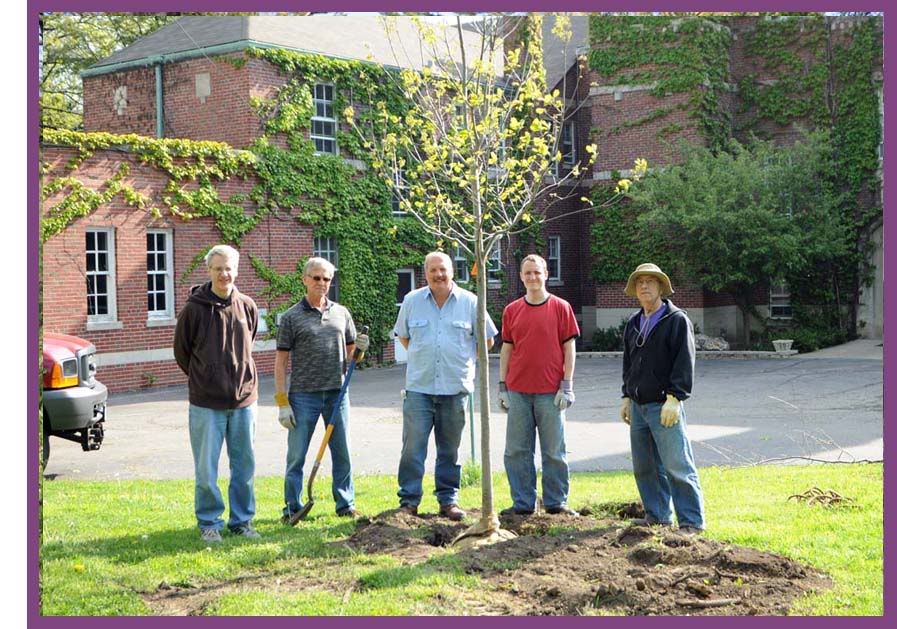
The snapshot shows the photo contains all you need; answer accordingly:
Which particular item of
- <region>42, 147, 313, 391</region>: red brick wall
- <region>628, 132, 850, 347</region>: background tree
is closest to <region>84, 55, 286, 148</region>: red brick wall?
<region>42, 147, 313, 391</region>: red brick wall

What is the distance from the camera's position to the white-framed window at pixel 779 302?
24.7 m

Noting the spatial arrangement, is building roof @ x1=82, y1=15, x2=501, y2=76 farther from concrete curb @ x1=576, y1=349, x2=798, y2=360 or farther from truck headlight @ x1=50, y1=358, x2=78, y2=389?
truck headlight @ x1=50, y1=358, x2=78, y2=389

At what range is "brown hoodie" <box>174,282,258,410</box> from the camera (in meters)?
6.29

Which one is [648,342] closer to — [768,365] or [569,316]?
[569,316]

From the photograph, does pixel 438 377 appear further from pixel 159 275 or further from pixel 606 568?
pixel 159 275

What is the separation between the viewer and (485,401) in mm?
6336

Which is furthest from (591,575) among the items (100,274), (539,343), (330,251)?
(330,251)

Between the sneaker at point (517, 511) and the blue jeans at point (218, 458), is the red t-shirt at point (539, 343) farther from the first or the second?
the blue jeans at point (218, 458)

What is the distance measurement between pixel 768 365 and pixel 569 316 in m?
14.8

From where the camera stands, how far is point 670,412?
6.16 metres

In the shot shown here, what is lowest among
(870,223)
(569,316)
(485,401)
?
(485,401)

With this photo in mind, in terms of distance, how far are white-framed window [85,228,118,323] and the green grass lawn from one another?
9.34 metres
